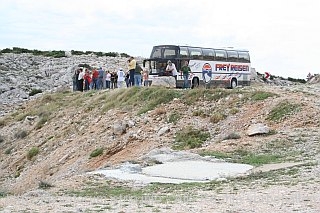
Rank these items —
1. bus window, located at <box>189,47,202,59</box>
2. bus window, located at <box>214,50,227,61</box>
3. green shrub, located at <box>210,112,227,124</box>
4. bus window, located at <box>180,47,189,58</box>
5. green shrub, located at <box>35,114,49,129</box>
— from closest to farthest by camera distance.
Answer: green shrub, located at <box>210,112,227,124</box>
green shrub, located at <box>35,114,49,129</box>
bus window, located at <box>180,47,189,58</box>
bus window, located at <box>189,47,202,59</box>
bus window, located at <box>214,50,227,61</box>

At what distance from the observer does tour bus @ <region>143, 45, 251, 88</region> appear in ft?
132

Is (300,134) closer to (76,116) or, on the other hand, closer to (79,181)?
(79,181)

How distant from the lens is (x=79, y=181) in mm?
16656

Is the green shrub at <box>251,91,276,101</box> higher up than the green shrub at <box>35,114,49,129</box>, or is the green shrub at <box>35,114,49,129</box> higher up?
the green shrub at <box>251,91,276,101</box>

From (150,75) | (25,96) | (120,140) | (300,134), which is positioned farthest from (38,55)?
(300,134)

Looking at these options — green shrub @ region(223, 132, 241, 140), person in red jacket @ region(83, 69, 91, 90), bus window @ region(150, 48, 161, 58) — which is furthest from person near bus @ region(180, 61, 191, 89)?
green shrub @ region(223, 132, 241, 140)

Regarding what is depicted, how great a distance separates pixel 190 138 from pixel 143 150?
187 cm

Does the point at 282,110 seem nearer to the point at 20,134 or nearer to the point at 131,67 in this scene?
the point at 131,67

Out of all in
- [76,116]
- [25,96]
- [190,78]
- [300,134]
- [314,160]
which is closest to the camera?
[314,160]

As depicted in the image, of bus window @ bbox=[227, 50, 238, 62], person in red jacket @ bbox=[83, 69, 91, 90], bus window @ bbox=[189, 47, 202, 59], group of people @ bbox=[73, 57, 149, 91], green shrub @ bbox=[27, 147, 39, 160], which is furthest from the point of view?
bus window @ bbox=[227, 50, 238, 62]

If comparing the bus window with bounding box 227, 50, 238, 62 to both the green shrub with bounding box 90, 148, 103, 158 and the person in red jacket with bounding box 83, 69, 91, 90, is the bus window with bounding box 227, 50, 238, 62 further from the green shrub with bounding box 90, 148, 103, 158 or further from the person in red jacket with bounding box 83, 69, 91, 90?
the green shrub with bounding box 90, 148, 103, 158

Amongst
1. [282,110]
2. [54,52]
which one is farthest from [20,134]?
[54,52]

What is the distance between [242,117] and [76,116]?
1175 cm

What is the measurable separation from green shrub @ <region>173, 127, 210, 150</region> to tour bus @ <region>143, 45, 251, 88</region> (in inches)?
501
